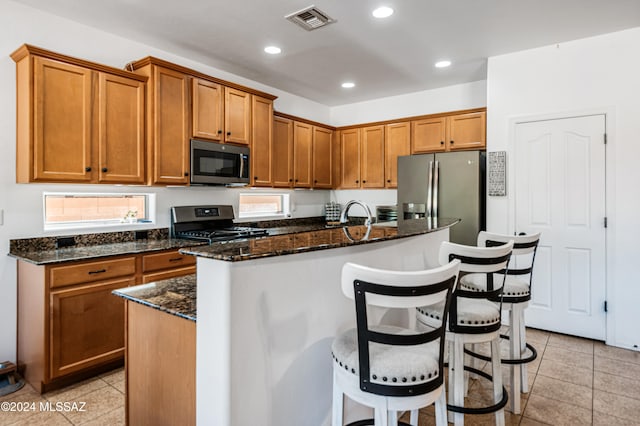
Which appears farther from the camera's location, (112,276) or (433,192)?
(433,192)

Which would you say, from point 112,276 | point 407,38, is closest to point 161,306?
point 112,276

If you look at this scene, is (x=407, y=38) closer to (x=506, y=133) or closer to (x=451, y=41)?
(x=451, y=41)

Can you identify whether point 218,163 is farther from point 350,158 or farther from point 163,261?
point 350,158

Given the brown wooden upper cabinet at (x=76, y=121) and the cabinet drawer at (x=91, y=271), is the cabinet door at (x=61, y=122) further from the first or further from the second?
the cabinet drawer at (x=91, y=271)

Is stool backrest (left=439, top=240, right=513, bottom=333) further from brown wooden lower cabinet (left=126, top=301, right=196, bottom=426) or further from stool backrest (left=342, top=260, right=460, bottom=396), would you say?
brown wooden lower cabinet (left=126, top=301, right=196, bottom=426)

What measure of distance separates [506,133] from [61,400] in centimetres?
442

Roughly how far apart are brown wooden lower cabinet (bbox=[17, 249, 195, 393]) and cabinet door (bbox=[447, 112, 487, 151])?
3635mm

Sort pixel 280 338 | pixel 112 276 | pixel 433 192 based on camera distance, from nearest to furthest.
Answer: pixel 280 338, pixel 112 276, pixel 433 192

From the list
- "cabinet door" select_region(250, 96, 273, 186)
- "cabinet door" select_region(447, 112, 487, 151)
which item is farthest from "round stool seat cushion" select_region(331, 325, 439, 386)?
"cabinet door" select_region(447, 112, 487, 151)

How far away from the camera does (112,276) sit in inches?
104

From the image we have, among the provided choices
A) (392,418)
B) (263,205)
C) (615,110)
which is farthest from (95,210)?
(615,110)

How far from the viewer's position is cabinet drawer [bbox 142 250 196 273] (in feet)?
9.30

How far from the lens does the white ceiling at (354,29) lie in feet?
8.78

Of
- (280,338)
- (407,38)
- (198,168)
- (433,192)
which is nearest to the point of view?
(280,338)
